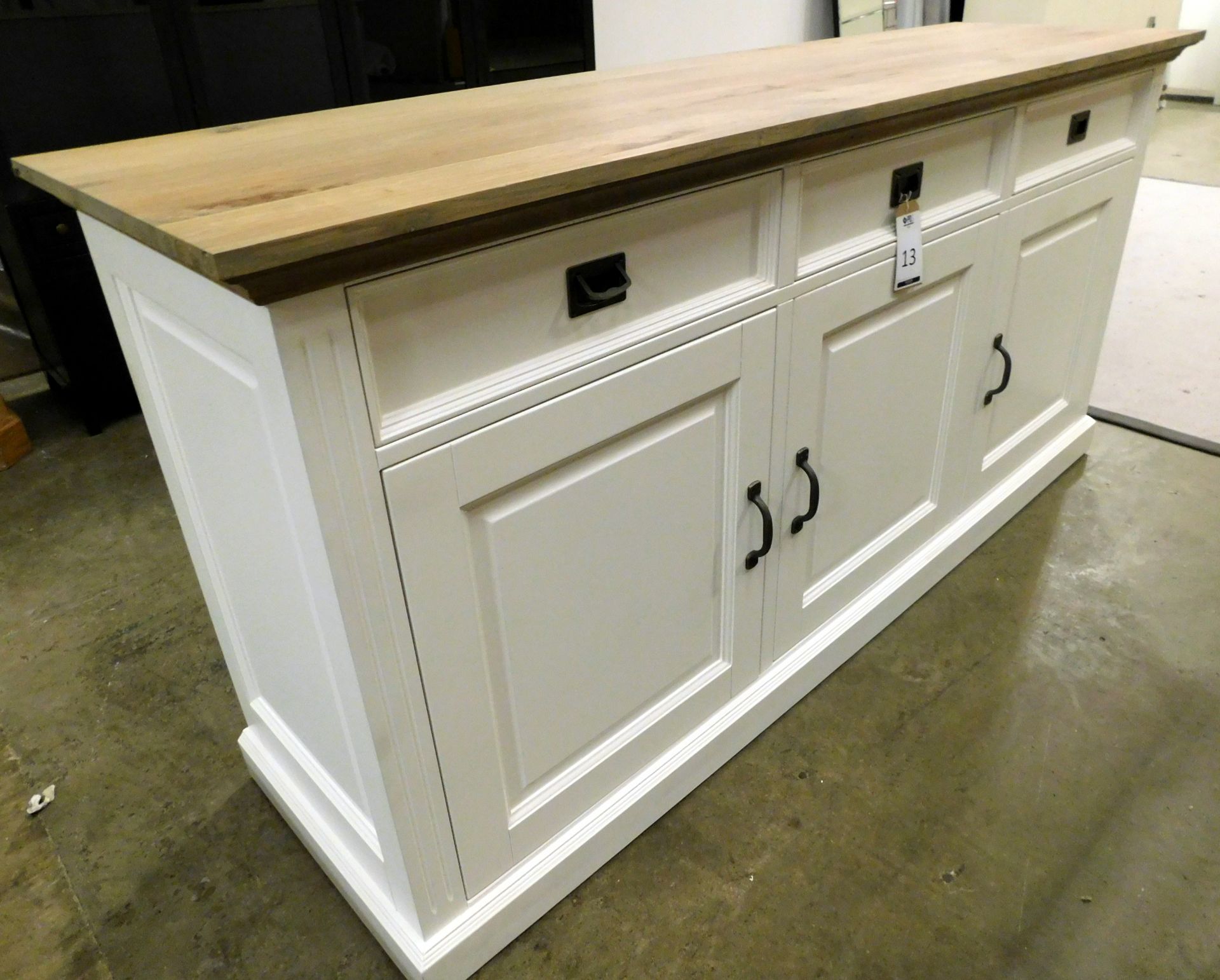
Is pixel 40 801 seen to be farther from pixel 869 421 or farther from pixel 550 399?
pixel 869 421

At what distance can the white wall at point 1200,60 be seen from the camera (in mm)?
5391

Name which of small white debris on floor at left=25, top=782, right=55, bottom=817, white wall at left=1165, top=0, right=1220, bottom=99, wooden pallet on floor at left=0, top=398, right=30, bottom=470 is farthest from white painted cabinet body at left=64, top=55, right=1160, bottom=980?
white wall at left=1165, top=0, right=1220, bottom=99

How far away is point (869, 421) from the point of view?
1.32 metres

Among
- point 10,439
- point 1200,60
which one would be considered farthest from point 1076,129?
point 1200,60

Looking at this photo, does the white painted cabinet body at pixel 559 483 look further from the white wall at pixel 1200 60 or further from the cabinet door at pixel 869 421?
the white wall at pixel 1200 60

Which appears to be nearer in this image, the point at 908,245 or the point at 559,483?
the point at 559,483

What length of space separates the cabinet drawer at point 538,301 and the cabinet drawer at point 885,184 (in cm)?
9

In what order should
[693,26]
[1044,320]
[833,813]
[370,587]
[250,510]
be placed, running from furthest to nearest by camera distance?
[693,26], [1044,320], [833,813], [250,510], [370,587]

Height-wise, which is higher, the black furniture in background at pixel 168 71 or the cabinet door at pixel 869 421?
the black furniture in background at pixel 168 71

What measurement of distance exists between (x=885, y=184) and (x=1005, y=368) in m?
0.56

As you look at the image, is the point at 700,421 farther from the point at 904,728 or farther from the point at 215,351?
the point at 904,728

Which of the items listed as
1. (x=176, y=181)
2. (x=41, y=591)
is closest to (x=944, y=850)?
(x=176, y=181)

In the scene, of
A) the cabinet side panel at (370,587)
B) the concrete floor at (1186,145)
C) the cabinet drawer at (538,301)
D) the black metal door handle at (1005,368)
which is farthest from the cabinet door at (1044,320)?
the concrete floor at (1186,145)

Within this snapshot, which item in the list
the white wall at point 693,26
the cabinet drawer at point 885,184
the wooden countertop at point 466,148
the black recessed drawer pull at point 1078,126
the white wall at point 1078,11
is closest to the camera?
the wooden countertop at point 466,148
